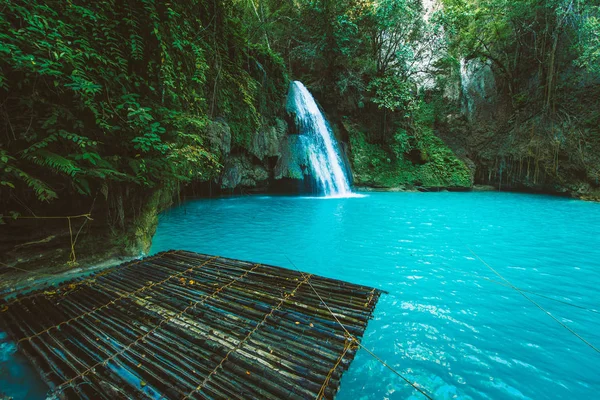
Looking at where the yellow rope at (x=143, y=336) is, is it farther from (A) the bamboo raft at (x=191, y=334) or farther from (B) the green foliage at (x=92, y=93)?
(B) the green foliage at (x=92, y=93)

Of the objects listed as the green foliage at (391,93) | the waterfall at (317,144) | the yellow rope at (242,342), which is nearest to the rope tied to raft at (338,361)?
the yellow rope at (242,342)

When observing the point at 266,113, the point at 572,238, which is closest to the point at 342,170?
the point at 266,113

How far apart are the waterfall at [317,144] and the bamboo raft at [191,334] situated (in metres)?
10.8

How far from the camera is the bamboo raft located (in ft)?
5.97

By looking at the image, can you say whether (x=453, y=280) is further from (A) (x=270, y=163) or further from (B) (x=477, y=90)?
(B) (x=477, y=90)

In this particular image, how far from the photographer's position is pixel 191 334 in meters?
2.28

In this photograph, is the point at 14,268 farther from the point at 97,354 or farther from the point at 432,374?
the point at 432,374

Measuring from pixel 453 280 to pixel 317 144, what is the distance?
1121cm

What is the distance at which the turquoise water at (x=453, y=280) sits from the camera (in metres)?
2.25

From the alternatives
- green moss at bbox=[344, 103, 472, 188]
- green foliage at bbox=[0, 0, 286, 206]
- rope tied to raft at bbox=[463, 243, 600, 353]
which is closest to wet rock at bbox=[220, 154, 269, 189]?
green moss at bbox=[344, 103, 472, 188]

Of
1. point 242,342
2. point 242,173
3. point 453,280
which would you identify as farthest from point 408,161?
point 242,342

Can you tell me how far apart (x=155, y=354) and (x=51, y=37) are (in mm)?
3565

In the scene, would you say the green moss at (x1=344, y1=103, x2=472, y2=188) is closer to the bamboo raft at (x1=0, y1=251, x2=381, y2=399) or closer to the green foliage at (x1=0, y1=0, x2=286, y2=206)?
the green foliage at (x1=0, y1=0, x2=286, y2=206)

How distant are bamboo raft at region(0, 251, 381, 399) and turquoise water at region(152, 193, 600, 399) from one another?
45cm
